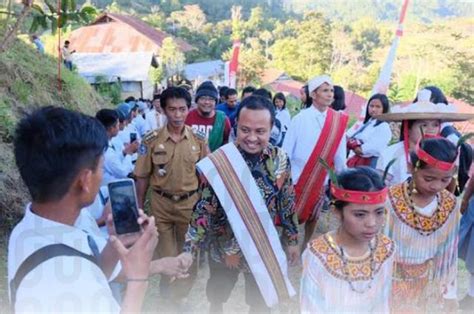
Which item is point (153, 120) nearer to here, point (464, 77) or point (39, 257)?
point (39, 257)

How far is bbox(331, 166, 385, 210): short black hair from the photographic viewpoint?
6.94 feet

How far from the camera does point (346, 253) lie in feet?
7.04

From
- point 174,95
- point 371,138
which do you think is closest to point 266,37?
point 371,138

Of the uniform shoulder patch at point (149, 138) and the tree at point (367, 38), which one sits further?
the tree at point (367, 38)

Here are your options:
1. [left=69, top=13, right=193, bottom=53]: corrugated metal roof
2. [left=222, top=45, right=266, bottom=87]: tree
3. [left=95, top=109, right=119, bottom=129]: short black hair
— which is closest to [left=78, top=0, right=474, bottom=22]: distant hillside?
[left=69, top=13, right=193, bottom=53]: corrugated metal roof

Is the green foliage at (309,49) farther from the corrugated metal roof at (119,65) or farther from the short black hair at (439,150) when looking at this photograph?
the short black hair at (439,150)

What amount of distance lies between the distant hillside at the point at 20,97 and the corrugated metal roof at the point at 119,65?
10.6 m

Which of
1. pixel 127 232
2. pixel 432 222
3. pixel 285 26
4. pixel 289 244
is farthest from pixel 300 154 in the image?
pixel 285 26

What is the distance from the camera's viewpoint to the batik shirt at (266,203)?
2789 millimetres

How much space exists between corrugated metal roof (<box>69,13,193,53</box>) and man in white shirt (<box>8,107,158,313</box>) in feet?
Result: 110

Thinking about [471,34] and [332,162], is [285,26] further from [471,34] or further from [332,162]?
[332,162]

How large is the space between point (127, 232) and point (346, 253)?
3.26 feet

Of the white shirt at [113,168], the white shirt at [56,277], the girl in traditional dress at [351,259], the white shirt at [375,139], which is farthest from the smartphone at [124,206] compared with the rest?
the white shirt at [375,139]

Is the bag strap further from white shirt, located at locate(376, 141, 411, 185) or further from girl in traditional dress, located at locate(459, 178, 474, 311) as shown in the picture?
girl in traditional dress, located at locate(459, 178, 474, 311)
